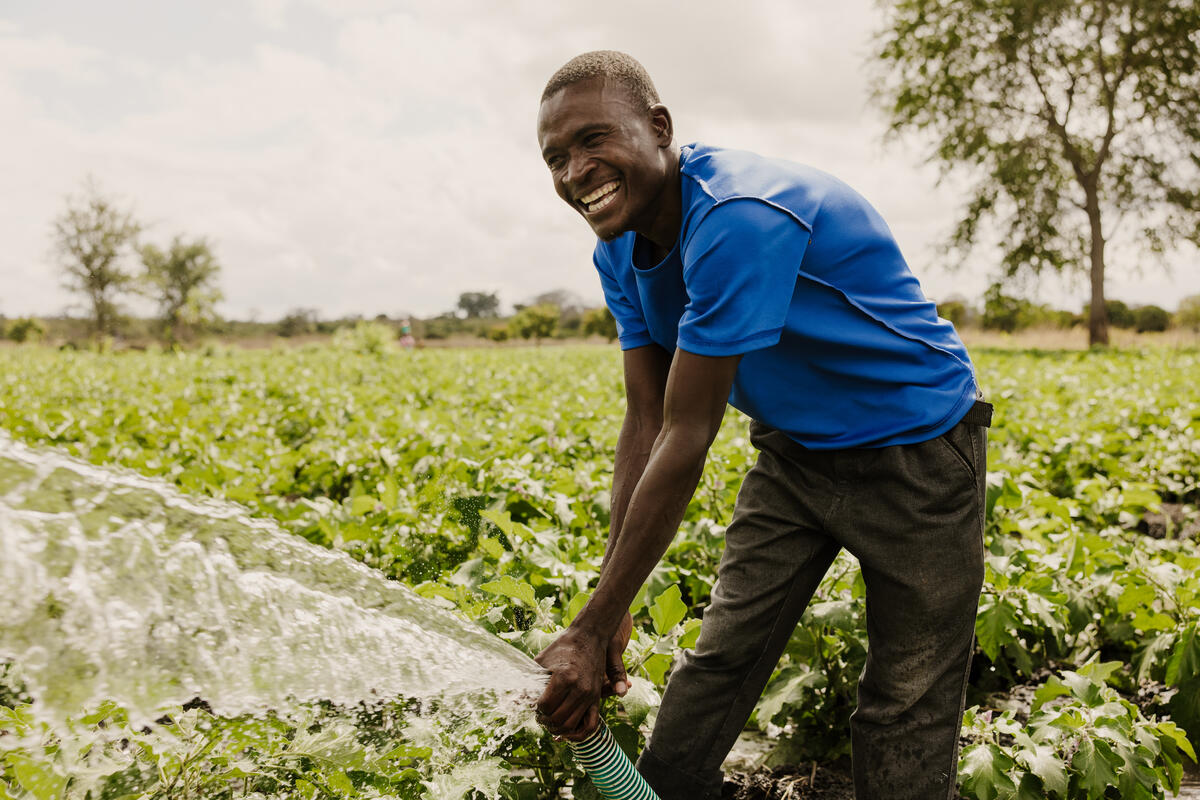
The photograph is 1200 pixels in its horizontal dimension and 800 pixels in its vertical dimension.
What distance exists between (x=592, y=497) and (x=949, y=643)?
2.17 metres

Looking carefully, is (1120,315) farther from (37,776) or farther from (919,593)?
(37,776)

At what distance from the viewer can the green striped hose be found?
163 centimetres

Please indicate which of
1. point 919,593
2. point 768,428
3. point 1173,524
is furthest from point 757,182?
point 1173,524

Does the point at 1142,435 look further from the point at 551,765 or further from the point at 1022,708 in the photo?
the point at 551,765

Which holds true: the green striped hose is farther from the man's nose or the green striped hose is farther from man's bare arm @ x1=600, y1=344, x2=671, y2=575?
the man's nose

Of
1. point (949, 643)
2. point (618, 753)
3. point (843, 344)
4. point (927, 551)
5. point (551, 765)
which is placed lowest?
point (551, 765)

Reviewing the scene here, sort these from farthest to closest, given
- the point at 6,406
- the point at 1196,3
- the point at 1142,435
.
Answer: the point at 1196,3 < the point at 6,406 < the point at 1142,435

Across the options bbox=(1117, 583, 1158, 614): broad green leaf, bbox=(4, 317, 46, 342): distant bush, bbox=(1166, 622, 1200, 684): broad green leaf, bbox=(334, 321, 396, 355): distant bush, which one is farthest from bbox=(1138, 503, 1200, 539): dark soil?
bbox=(4, 317, 46, 342): distant bush

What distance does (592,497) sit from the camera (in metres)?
3.90

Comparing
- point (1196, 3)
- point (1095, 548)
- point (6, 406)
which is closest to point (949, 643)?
point (1095, 548)

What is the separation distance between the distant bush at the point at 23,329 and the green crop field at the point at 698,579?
182ft

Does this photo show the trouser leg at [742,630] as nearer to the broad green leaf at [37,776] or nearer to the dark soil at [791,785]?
the dark soil at [791,785]

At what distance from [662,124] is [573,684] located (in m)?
1.09

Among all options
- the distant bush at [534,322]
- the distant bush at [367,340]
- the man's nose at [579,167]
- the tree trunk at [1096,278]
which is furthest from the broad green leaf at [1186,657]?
the distant bush at [534,322]
